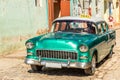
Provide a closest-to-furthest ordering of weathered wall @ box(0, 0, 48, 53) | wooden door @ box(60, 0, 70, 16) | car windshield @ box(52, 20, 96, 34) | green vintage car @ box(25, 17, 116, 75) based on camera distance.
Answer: green vintage car @ box(25, 17, 116, 75), car windshield @ box(52, 20, 96, 34), weathered wall @ box(0, 0, 48, 53), wooden door @ box(60, 0, 70, 16)

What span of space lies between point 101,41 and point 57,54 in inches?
70.3

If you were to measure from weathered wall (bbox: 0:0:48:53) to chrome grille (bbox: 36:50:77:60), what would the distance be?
3963 mm

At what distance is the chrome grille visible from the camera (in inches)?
329

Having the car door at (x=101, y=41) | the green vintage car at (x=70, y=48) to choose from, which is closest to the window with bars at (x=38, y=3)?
the car door at (x=101, y=41)

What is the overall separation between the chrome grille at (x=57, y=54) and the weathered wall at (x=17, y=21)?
3963 mm

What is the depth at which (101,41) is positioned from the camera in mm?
9602

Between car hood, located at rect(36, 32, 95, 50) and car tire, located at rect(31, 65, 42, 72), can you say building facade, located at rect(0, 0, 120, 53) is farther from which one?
car hood, located at rect(36, 32, 95, 50)

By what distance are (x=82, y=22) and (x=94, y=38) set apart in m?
0.91

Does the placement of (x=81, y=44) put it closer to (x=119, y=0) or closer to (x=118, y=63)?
(x=118, y=63)

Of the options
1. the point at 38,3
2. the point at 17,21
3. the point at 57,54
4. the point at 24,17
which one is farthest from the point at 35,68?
the point at 38,3

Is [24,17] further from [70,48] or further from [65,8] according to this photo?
[65,8]

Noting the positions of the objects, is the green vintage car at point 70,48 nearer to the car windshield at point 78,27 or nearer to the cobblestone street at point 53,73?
the car windshield at point 78,27

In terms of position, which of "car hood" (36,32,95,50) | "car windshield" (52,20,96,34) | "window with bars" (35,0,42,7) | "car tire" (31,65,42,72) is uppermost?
"window with bars" (35,0,42,7)

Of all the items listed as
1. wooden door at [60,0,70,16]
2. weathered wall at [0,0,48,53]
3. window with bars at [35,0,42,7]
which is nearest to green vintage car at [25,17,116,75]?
weathered wall at [0,0,48,53]
